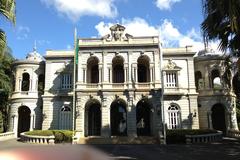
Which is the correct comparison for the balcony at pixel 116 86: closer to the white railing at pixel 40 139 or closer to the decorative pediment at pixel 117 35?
the decorative pediment at pixel 117 35

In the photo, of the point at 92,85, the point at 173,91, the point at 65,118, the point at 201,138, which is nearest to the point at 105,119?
the point at 92,85

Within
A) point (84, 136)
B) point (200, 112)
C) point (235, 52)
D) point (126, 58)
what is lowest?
point (84, 136)

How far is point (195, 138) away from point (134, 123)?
681 centimetres

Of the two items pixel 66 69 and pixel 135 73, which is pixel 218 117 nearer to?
pixel 135 73

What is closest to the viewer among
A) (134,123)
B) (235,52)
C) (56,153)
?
(56,153)

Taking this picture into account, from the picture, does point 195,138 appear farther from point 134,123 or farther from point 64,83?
point 64,83

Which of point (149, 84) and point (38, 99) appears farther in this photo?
point (38, 99)

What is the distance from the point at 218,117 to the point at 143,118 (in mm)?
9795

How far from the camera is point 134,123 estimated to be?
31250mm

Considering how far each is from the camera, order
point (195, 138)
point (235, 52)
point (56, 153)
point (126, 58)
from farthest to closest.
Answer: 1. point (126, 58)
2. point (195, 138)
3. point (235, 52)
4. point (56, 153)

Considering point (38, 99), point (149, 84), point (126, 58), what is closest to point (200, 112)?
point (149, 84)

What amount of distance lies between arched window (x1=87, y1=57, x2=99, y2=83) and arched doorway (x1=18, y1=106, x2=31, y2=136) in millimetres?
9773

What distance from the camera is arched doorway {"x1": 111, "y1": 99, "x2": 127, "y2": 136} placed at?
3378cm

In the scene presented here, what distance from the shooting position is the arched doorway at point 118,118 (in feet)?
111
